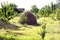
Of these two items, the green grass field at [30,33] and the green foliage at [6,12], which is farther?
the green foliage at [6,12]

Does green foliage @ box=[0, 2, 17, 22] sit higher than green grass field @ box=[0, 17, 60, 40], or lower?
higher

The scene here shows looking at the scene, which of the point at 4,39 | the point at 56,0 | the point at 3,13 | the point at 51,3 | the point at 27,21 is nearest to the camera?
the point at 4,39

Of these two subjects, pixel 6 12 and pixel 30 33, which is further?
pixel 6 12

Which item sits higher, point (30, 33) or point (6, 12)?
point (6, 12)

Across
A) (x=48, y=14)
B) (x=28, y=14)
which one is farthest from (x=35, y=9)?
(x=28, y=14)

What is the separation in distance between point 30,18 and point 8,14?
969cm

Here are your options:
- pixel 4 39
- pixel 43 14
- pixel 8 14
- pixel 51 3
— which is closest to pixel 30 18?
pixel 8 14

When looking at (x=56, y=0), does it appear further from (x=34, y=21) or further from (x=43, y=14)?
(x=34, y=21)

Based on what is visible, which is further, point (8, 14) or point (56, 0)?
point (56, 0)

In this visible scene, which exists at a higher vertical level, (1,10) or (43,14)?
(1,10)

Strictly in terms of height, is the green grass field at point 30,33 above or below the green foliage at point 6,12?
below

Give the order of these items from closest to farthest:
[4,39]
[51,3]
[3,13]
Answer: [4,39] → [3,13] → [51,3]

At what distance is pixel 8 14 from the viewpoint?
26.0m

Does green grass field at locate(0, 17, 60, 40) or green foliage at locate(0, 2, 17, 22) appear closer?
green grass field at locate(0, 17, 60, 40)
